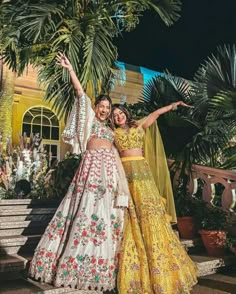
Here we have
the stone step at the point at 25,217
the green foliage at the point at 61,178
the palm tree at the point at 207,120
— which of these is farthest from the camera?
the green foliage at the point at 61,178

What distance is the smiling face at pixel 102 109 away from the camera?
3.63 m

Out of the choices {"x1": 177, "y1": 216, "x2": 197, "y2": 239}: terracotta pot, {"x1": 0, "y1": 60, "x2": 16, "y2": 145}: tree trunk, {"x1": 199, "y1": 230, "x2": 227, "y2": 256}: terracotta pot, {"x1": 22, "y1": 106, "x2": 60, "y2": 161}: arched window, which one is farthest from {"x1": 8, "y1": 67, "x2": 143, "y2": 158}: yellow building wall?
{"x1": 199, "y1": 230, "x2": 227, "y2": 256}: terracotta pot

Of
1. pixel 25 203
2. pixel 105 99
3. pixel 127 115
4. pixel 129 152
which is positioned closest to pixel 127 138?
pixel 129 152

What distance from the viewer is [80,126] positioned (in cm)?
348

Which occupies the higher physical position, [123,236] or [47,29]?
[47,29]

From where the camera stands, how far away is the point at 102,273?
123 inches

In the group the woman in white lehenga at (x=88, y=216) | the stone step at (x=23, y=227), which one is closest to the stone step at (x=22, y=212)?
the stone step at (x=23, y=227)

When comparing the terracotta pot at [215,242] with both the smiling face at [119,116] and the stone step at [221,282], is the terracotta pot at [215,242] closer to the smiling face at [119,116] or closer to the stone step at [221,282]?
the stone step at [221,282]

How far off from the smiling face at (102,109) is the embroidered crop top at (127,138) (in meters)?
0.25

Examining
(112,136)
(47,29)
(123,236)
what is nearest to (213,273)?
(123,236)

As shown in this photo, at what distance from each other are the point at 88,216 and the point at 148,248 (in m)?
0.65

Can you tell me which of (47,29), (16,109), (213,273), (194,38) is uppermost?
(194,38)

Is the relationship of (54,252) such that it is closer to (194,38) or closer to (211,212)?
(211,212)

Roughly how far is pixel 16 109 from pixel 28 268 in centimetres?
752
